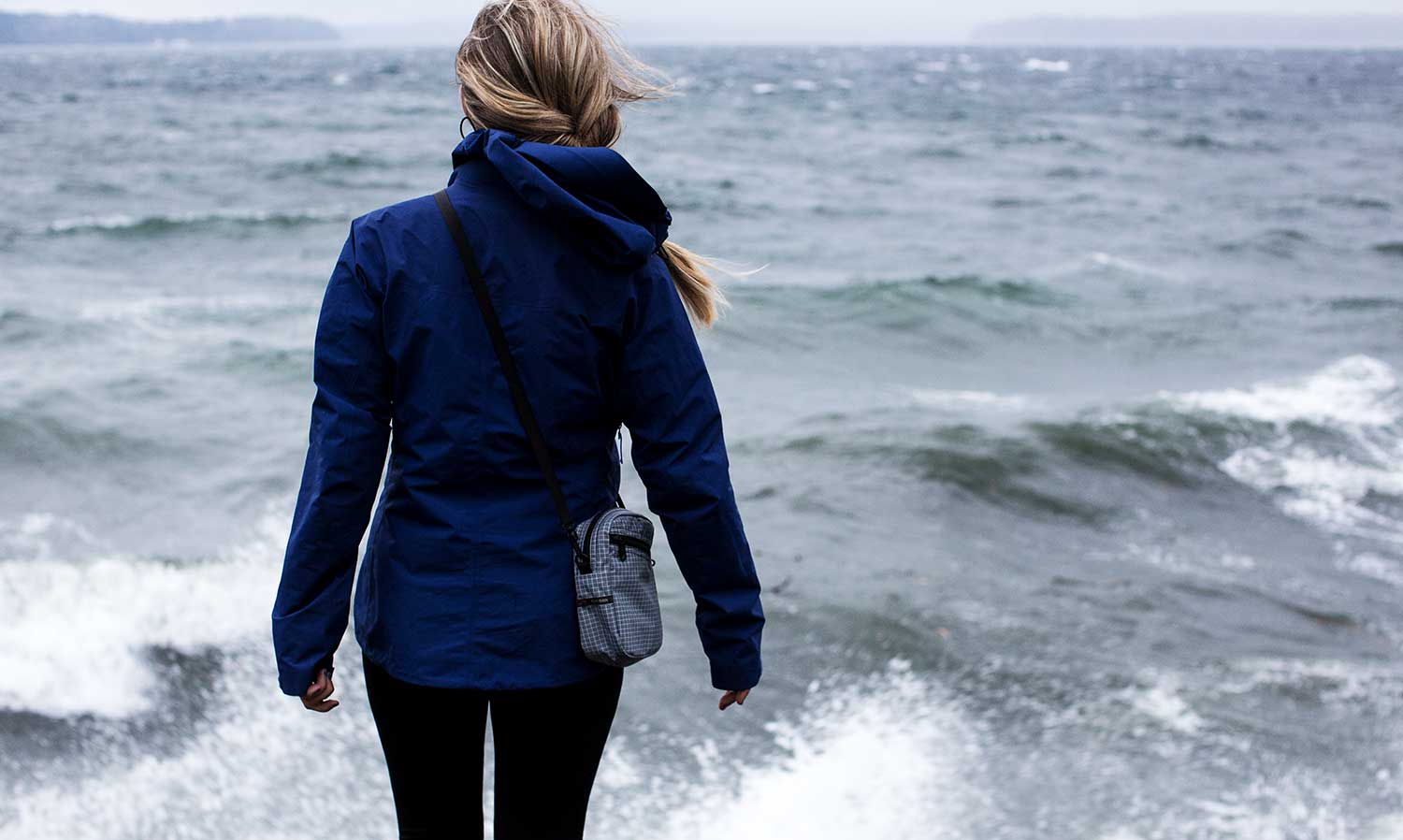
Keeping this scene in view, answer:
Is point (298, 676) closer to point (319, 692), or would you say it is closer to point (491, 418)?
point (319, 692)

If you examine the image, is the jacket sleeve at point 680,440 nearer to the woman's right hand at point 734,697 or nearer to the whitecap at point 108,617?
the woman's right hand at point 734,697

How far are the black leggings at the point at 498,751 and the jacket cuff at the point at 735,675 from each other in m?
0.17

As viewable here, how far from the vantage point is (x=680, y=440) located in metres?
1.90

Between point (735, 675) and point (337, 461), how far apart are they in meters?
0.72

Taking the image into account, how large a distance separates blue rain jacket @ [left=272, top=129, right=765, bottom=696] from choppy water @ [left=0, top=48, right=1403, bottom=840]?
82.3 inches

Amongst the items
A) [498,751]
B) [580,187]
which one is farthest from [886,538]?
[580,187]

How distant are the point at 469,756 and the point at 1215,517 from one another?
589cm

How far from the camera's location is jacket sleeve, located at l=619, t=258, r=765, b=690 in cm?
190

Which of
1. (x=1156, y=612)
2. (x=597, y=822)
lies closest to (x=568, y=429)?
(x=597, y=822)

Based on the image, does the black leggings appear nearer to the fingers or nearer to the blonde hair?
the fingers

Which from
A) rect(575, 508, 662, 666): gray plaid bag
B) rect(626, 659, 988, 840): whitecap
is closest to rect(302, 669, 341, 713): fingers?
rect(575, 508, 662, 666): gray plaid bag

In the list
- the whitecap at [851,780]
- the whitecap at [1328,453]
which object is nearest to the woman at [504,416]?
the whitecap at [851,780]

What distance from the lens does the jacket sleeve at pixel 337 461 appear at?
71.4 inches

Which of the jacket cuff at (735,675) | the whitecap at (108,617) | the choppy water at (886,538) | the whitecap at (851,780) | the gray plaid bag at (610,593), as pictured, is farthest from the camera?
the whitecap at (108,617)
